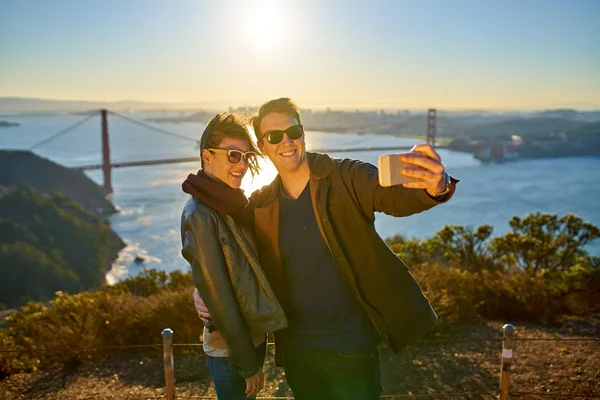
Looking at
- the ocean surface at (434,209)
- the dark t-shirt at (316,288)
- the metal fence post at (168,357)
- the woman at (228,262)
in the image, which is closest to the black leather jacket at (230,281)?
the woman at (228,262)

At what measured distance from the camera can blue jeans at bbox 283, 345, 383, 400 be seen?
1.55 meters

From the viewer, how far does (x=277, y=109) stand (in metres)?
1.64

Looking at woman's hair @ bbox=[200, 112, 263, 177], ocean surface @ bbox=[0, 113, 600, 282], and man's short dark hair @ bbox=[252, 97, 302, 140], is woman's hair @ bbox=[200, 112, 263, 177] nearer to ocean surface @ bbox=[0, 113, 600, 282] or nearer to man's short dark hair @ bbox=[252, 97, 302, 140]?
man's short dark hair @ bbox=[252, 97, 302, 140]

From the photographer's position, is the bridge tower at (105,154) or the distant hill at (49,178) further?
the bridge tower at (105,154)

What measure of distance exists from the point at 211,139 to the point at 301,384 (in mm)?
791

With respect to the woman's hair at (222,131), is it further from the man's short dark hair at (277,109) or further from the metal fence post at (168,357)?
the metal fence post at (168,357)

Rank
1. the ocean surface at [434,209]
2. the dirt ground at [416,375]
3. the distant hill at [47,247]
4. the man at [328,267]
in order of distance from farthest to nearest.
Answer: the ocean surface at [434,209], the distant hill at [47,247], the dirt ground at [416,375], the man at [328,267]

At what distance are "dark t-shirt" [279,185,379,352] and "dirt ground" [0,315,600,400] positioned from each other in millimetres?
1788

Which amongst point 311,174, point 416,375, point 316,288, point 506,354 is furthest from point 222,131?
point 416,375

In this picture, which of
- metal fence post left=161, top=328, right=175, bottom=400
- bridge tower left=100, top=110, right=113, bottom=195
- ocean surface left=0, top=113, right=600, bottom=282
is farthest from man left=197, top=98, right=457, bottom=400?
bridge tower left=100, top=110, right=113, bottom=195

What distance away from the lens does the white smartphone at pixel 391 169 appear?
123 cm

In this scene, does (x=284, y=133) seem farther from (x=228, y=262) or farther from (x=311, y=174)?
(x=228, y=262)

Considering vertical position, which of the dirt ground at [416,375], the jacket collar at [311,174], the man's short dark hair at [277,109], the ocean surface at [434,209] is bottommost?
the ocean surface at [434,209]

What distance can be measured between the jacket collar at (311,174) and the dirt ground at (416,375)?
1982 mm
